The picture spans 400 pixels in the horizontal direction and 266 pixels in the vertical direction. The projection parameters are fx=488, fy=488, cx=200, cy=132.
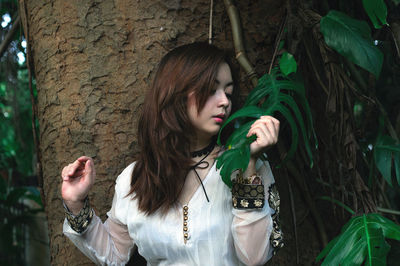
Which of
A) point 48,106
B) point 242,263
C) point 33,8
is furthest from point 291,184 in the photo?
point 33,8

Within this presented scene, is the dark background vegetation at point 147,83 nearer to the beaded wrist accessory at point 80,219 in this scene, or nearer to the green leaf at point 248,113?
the beaded wrist accessory at point 80,219

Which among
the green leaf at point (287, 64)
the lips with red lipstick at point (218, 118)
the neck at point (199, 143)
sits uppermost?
the green leaf at point (287, 64)

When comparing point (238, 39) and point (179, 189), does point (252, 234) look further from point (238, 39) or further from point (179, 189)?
point (238, 39)

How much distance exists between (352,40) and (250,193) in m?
0.55

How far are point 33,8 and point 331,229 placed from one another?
56.4 inches

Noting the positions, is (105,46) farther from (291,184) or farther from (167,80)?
(291,184)

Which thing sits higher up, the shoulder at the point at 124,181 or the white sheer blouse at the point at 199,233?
the shoulder at the point at 124,181

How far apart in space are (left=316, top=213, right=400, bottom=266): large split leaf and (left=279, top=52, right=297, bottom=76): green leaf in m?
0.49

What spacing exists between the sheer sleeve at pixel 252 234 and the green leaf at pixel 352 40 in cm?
50

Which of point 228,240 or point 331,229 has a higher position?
point 228,240

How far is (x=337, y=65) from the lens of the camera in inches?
64.4

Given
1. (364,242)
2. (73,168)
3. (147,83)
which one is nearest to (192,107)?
(147,83)

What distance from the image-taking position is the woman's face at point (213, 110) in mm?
1473

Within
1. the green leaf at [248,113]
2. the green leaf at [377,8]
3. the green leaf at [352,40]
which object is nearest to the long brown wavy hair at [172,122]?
the green leaf at [248,113]
